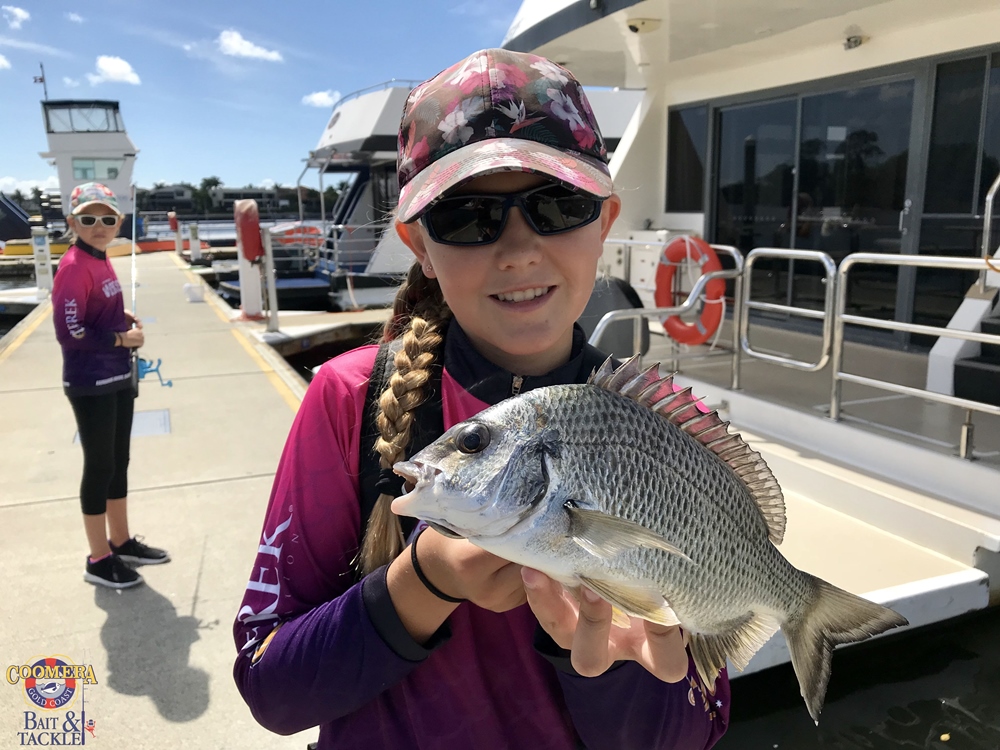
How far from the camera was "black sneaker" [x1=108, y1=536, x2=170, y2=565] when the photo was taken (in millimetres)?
4254

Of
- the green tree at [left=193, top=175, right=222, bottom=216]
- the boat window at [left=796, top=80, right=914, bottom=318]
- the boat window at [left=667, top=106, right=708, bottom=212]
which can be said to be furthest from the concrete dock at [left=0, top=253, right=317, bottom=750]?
the green tree at [left=193, top=175, right=222, bottom=216]

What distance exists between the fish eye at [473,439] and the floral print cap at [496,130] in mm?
402

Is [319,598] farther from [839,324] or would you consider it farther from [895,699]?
[839,324]

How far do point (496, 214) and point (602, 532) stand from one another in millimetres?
584

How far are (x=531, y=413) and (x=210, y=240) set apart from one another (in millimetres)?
36186

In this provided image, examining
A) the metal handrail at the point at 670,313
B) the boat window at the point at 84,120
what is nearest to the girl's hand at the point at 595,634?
the metal handrail at the point at 670,313

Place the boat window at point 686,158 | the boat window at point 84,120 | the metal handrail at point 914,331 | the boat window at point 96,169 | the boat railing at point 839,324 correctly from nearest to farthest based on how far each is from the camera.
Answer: the metal handrail at point 914,331 → the boat railing at point 839,324 → the boat window at point 686,158 → the boat window at point 84,120 → the boat window at point 96,169

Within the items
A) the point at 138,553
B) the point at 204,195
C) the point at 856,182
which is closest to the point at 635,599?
the point at 138,553

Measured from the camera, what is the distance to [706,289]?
641 centimetres

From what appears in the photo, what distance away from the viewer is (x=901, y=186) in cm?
734

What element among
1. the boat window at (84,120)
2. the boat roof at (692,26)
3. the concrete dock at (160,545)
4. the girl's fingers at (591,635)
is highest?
the boat window at (84,120)

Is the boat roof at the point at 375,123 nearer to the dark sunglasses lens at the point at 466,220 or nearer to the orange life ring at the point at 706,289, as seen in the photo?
the orange life ring at the point at 706,289

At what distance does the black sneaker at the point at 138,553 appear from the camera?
4254 mm

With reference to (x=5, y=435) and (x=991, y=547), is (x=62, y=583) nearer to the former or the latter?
(x=5, y=435)
